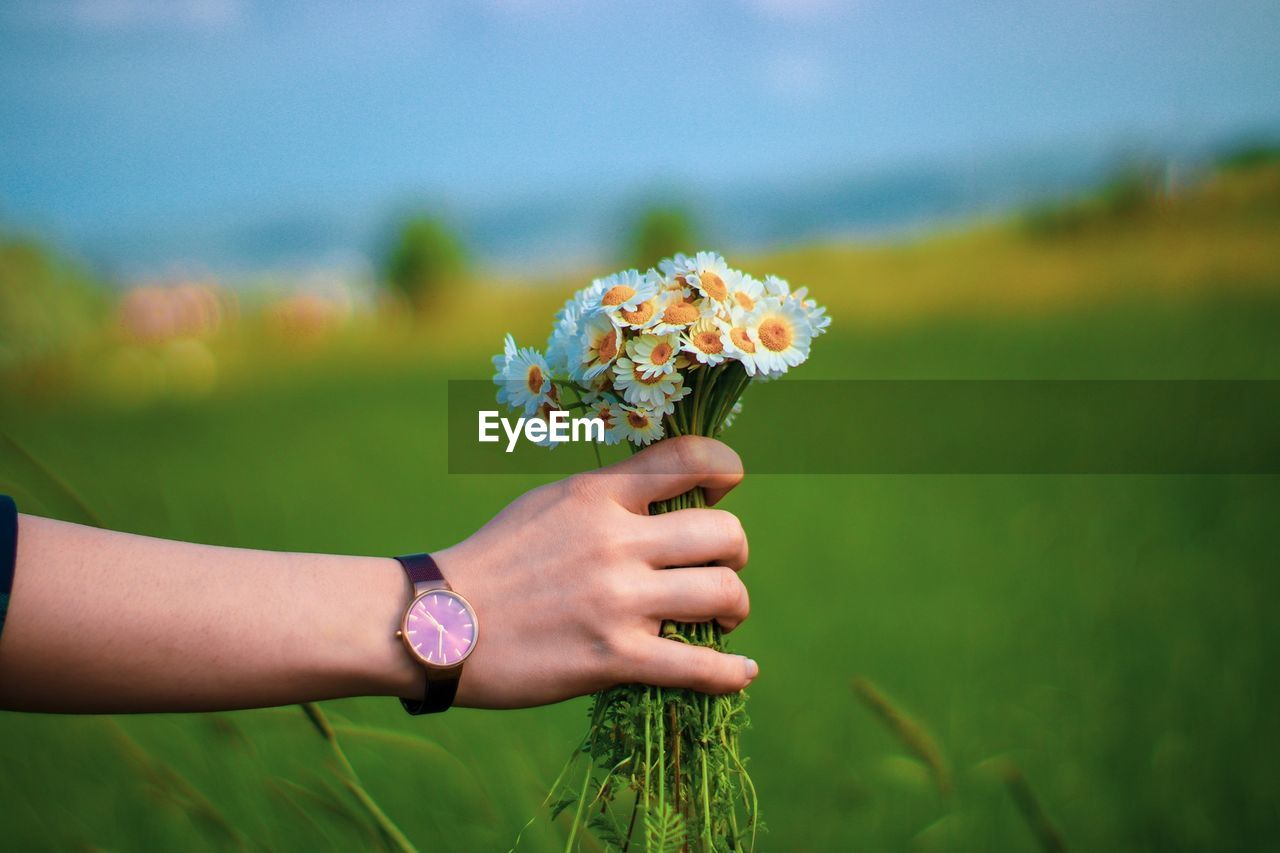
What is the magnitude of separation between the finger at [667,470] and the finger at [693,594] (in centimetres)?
6

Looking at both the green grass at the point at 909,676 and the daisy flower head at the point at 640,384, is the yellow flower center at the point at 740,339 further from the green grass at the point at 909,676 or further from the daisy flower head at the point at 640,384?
the green grass at the point at 909,676

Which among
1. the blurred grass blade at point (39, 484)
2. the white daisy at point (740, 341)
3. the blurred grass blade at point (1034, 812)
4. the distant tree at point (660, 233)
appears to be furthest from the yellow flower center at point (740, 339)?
the distant tree at point (660, 233)

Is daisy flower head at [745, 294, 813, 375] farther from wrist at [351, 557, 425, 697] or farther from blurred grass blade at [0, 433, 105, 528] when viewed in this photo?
blurred grass blade at [0, 433, 105, 528]

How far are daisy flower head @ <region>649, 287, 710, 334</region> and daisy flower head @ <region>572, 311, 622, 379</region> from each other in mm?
30

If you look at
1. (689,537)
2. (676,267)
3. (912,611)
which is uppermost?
(676,267)

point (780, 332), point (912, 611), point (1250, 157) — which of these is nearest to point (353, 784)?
point (780, 332)

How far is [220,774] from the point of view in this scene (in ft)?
3.66

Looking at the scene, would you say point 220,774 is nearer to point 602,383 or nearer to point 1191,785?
point 602,383

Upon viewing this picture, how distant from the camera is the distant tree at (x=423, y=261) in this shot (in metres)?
4.66

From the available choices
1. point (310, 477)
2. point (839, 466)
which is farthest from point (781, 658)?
point (310, 477)

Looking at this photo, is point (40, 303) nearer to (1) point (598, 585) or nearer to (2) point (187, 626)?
(2) point (187, 626)

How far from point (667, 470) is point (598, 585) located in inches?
4.3

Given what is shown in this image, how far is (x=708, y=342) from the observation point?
2.42 ft

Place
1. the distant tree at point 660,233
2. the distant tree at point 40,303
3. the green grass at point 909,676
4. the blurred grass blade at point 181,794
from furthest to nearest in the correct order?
the distant tree at point 660,233
the distant tree at point 40,303
the green grass at point 909,676
the blurred grass blade at point 181,794
